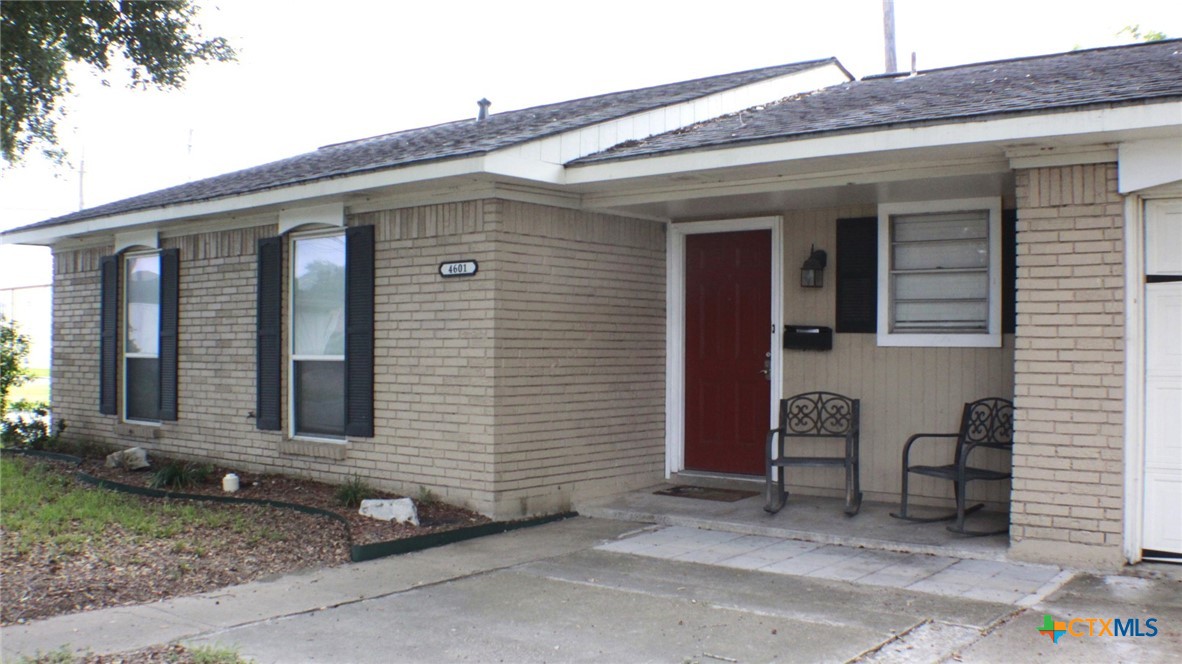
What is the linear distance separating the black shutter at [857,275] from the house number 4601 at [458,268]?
2979 millimetres

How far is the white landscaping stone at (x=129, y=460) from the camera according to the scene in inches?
396

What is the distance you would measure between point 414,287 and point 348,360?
999mm

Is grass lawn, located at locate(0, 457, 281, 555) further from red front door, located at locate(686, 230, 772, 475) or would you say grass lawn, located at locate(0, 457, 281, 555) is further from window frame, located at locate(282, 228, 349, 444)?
red front door, located at locate(686, 230, 772, 475)

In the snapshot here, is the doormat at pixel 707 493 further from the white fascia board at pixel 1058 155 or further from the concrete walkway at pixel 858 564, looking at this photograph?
the white fascia board at pixel 1058 155

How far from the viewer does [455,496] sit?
309 inches

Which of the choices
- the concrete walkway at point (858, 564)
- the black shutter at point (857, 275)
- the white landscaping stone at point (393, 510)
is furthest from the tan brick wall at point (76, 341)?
the black shutter at point (857, 275)

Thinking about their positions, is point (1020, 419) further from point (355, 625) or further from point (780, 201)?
point (355, 625)

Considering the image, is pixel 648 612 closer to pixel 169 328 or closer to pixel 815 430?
pixel 815 430

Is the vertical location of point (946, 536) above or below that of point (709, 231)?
below

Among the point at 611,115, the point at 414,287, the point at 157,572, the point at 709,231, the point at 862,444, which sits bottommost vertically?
the point at 157,572

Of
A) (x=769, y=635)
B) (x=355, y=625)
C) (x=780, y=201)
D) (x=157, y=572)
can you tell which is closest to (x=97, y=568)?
(x=157, y=572)

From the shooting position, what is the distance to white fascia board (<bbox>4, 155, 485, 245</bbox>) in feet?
23.9

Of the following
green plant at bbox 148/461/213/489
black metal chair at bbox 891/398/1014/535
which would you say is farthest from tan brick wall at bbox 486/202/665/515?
green plant at bbox 148/461/213/489

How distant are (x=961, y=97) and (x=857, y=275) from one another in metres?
1.66
